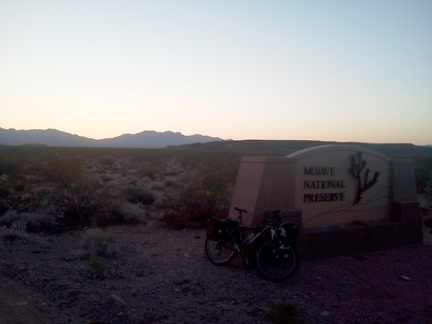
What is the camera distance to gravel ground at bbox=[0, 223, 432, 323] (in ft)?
20.6

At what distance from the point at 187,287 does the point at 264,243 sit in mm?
1653

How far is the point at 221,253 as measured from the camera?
9.58 metres

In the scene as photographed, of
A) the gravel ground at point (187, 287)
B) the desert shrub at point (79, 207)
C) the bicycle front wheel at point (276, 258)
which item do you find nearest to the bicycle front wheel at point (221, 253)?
the gravel ground at point (187, 287)

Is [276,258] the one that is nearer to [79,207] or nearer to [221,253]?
[221,253]

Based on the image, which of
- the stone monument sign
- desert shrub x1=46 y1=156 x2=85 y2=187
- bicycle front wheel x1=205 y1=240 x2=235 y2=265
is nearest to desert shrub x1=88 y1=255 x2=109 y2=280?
bicycle front wheel x1=205 y1=240 x2=235 y2=265

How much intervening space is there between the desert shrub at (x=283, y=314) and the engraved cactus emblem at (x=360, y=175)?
5225 millimetres

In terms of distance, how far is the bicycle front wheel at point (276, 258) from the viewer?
8.12m

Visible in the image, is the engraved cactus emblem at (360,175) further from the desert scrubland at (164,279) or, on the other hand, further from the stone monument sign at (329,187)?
the desert scrubland at (164,279)

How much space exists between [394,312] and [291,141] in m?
109

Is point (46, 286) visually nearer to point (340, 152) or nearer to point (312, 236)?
point (312, 236)

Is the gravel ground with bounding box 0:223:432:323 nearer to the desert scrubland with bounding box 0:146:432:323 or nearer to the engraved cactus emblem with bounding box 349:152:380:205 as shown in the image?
the desert scrubland with bounding box 0:146:432:323

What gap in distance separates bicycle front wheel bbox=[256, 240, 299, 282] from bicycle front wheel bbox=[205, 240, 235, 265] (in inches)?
31.0

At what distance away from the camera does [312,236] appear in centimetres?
970

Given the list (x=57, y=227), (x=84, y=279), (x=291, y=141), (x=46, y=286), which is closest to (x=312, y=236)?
(x=84, y=279)
